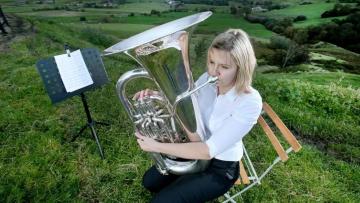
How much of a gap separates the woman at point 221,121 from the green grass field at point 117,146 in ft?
0.86

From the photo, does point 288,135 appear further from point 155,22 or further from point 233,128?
point 155,22

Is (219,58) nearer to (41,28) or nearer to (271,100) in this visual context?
(271,100)

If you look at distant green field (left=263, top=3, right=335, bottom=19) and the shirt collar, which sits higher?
the shirt collar

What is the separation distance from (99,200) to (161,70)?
1.63 meters

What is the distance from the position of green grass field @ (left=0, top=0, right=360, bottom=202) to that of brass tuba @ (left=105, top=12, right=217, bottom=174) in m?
0.32

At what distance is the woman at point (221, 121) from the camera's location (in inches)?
69.1

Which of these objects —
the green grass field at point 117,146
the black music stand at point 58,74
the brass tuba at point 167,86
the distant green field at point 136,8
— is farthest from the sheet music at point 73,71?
the distant green field at point 136,8

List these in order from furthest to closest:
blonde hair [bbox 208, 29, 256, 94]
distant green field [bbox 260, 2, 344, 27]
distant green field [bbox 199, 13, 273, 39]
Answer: distant green field [bbox 260, 2, 344, 27]
distant green field [bbox 199, 13, 273, 39]
blonde hair [bbox 208, 29, 256, 94]

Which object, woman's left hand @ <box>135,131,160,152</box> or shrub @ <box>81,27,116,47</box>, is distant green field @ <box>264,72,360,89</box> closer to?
shrub @ <box>81,27,116,47</box>

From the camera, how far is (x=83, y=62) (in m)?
2.80

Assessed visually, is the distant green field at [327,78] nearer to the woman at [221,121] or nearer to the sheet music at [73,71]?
the sheet music at [73,71]

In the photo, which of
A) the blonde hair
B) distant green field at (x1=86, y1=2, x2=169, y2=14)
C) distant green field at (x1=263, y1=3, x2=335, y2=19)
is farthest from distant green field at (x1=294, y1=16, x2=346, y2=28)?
Answer: the blonde hair

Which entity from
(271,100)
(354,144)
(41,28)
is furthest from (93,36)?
(354,144)

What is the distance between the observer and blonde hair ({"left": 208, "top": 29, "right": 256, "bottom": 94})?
5.64ft
